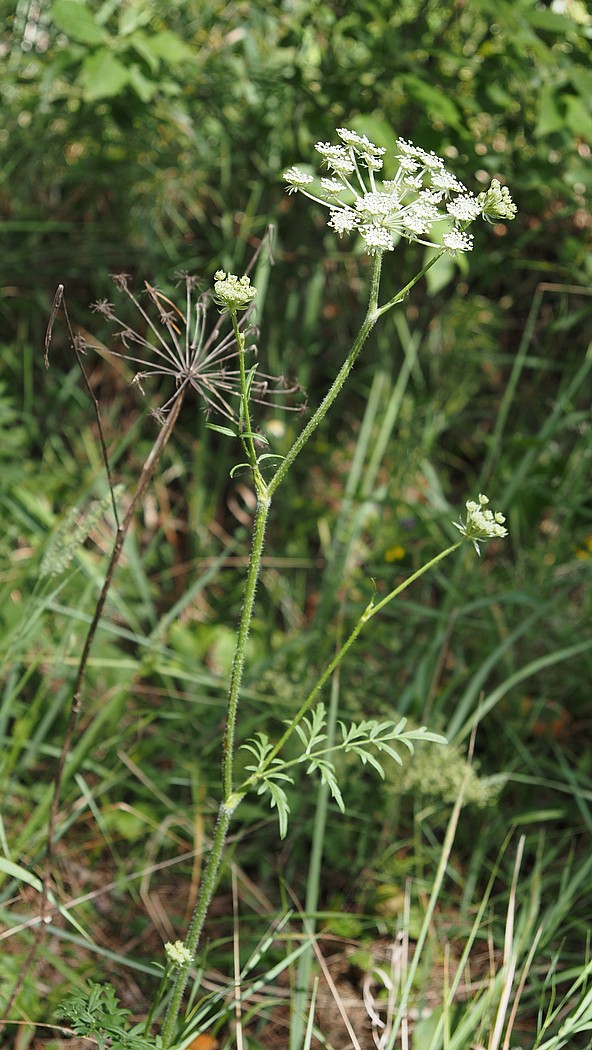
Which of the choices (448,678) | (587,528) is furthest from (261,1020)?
(587,528)

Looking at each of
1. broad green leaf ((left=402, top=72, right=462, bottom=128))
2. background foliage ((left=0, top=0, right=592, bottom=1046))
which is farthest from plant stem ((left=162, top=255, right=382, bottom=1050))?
broad green leaf ((left=402, top=72, right=462, bottom=128))

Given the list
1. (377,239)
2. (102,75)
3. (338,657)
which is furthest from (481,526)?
(102,75)

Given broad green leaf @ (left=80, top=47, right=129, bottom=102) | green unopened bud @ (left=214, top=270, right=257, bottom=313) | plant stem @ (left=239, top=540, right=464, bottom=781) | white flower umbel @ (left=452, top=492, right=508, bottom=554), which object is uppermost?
green unopened bud @ (left=214, top=270, right=257, bottom=313)

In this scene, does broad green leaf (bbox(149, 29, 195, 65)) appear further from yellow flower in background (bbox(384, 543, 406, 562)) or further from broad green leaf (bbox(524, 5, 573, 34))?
yellow flower in background (bbox(384, 543, 406, 562))

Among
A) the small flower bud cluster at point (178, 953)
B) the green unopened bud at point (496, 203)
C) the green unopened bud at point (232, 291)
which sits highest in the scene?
the green unopened bud at point (496, 203)

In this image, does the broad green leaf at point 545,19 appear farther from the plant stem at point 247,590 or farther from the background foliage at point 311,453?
the plant stem at point 247,590

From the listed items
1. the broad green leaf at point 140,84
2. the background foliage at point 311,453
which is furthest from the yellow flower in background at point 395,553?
the broad green leaf at point 140,84

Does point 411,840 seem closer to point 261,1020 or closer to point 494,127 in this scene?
point 261,1020

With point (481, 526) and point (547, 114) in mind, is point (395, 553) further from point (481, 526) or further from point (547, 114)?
point (481, 526)
